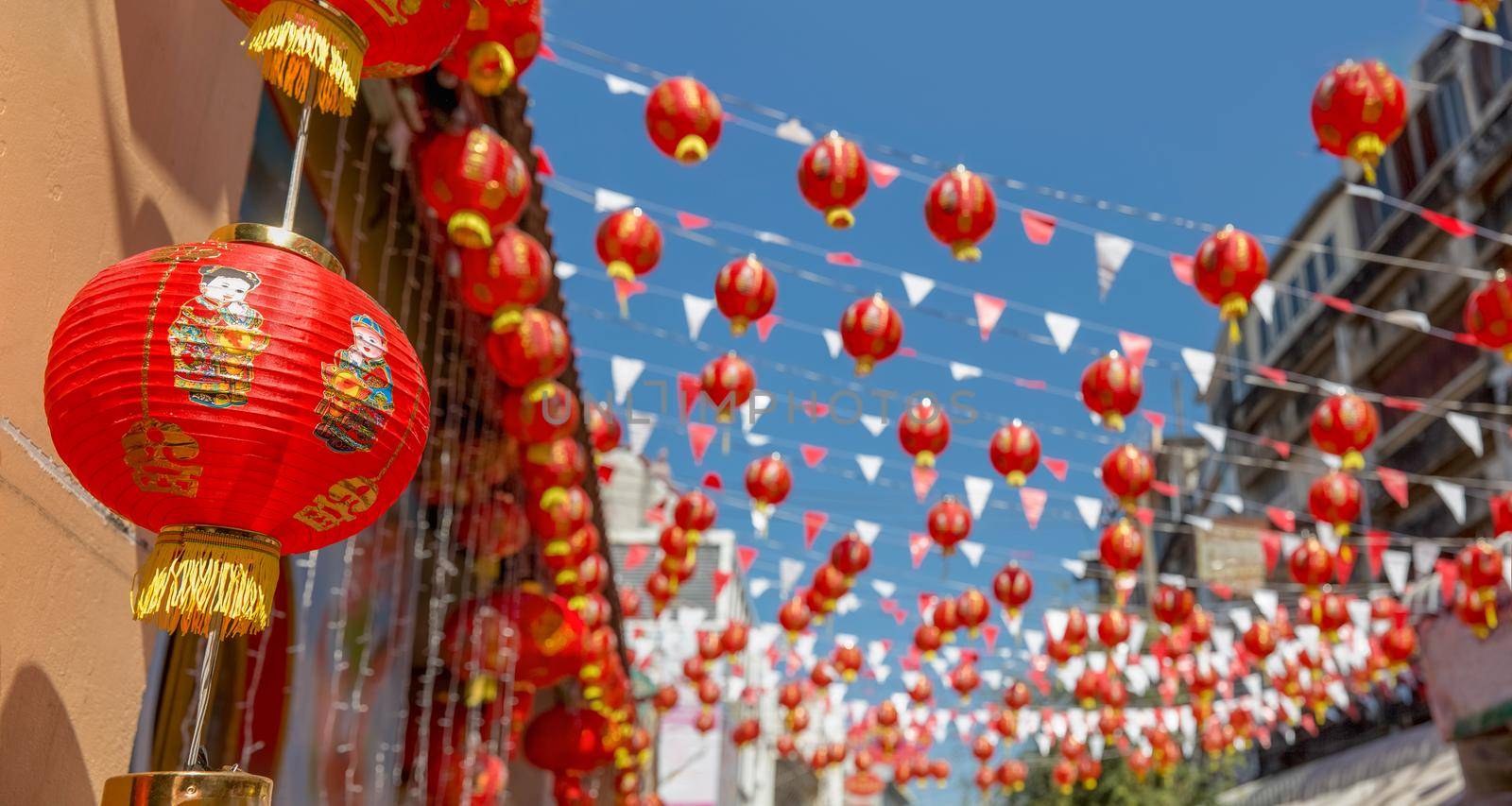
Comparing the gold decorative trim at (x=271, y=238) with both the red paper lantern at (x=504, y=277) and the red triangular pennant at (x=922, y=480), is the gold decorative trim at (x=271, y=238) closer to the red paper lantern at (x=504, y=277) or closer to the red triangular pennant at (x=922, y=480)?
the red paper lantern at (x=504, y=277)

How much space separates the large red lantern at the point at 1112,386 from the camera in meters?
8.57

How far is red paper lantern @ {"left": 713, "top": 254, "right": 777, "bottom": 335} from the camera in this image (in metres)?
7.53

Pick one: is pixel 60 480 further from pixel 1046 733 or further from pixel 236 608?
pixel 1046 733

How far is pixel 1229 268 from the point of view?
750 cm

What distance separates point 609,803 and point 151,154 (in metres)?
17.5

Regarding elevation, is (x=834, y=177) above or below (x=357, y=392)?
above

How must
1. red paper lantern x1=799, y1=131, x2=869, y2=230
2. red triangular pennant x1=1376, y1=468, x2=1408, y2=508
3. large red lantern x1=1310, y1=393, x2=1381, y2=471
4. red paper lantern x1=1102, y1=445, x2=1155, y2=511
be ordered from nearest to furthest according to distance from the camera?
red paper lantern x1=799, y1=131, x2=869, y2=230 → large red lantern x1=1310, y1=393, x2=1381, y2=471 → red paper lantern x1=1102, y1=445, x2=1155, y2=511 → red triangular pennant x1=1376, y1=468, x2=1408, y2=508

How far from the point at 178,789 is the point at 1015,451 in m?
7.99

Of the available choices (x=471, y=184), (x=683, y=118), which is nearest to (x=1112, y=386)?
(x=683, y=118)

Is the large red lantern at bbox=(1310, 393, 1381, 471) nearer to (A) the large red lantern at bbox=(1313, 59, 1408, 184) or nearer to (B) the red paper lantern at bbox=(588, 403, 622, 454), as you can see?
(A) the large red lantern at bbox=(1313, 59, 1408, 184)

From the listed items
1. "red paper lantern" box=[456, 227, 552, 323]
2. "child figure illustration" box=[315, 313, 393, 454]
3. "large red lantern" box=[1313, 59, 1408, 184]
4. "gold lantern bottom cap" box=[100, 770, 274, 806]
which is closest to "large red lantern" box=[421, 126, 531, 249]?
"red paper lantern" box=[456, 227, 552, 323]

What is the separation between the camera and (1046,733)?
2119 cm

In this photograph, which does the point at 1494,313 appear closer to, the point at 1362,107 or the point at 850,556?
the point at 1362,107

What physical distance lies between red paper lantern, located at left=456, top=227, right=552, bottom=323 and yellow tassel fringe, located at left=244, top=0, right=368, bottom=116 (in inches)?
114
